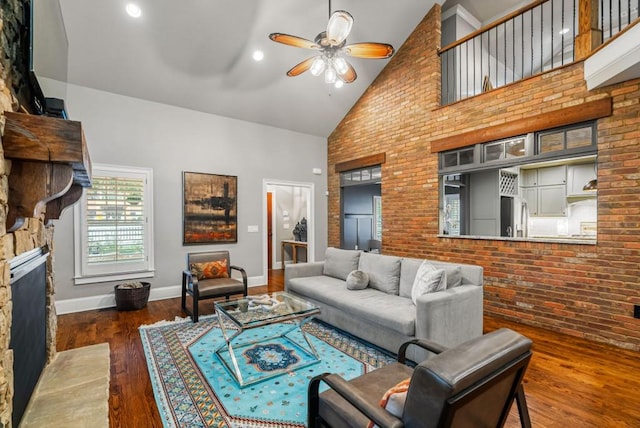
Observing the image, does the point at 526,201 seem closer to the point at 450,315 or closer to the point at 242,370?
the point at 450,315

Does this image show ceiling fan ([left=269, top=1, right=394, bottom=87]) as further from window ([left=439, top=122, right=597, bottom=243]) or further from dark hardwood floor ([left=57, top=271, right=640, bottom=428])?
Result: dark hardwood floor ([left=57, top=271, right=640, bottom=428])

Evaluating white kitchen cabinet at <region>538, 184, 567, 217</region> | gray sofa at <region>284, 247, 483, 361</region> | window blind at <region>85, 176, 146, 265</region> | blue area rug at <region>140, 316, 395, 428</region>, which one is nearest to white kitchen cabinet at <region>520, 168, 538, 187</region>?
white kitchen cabinet at <region>538, 184, 567, 217</region>

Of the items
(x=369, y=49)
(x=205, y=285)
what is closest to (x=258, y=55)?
(x=369, y=49)

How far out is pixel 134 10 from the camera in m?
3.61

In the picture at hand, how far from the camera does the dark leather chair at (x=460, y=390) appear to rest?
102cm

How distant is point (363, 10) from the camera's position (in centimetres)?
453

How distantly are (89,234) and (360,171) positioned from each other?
462 centimetres

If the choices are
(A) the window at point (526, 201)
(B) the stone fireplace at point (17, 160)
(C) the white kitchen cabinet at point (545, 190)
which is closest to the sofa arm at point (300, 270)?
(A) the window at point (526, 201)

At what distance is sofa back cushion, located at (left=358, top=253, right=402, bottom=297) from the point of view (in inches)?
137

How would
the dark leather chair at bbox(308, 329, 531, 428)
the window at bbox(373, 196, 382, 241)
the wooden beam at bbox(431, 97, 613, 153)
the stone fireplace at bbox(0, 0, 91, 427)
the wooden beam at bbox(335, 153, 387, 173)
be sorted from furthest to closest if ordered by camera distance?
1. the window at bbox(373, 196, 382, 241)
2. the wooden beam at bbox(335, 153, 387, 173)
3. the wooden beam at bbox(431, 97, 613, 153)
4. the stone fireplace at bbox(0, 0, 91, 427)
5. the dark leather chair at bbox(308, 329, 531, 428)

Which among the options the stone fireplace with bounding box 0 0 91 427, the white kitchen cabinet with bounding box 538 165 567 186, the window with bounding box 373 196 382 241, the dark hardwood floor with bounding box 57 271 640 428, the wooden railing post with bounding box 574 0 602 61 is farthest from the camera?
the window with bounding box 373 196 382 241

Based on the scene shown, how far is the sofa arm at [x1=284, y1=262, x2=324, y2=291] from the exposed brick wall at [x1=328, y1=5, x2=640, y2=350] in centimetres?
161

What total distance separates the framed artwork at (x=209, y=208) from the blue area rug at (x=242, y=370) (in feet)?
6.06

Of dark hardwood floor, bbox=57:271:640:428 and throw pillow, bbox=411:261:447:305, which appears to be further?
throw pillow, bbox=411:261:447:305
